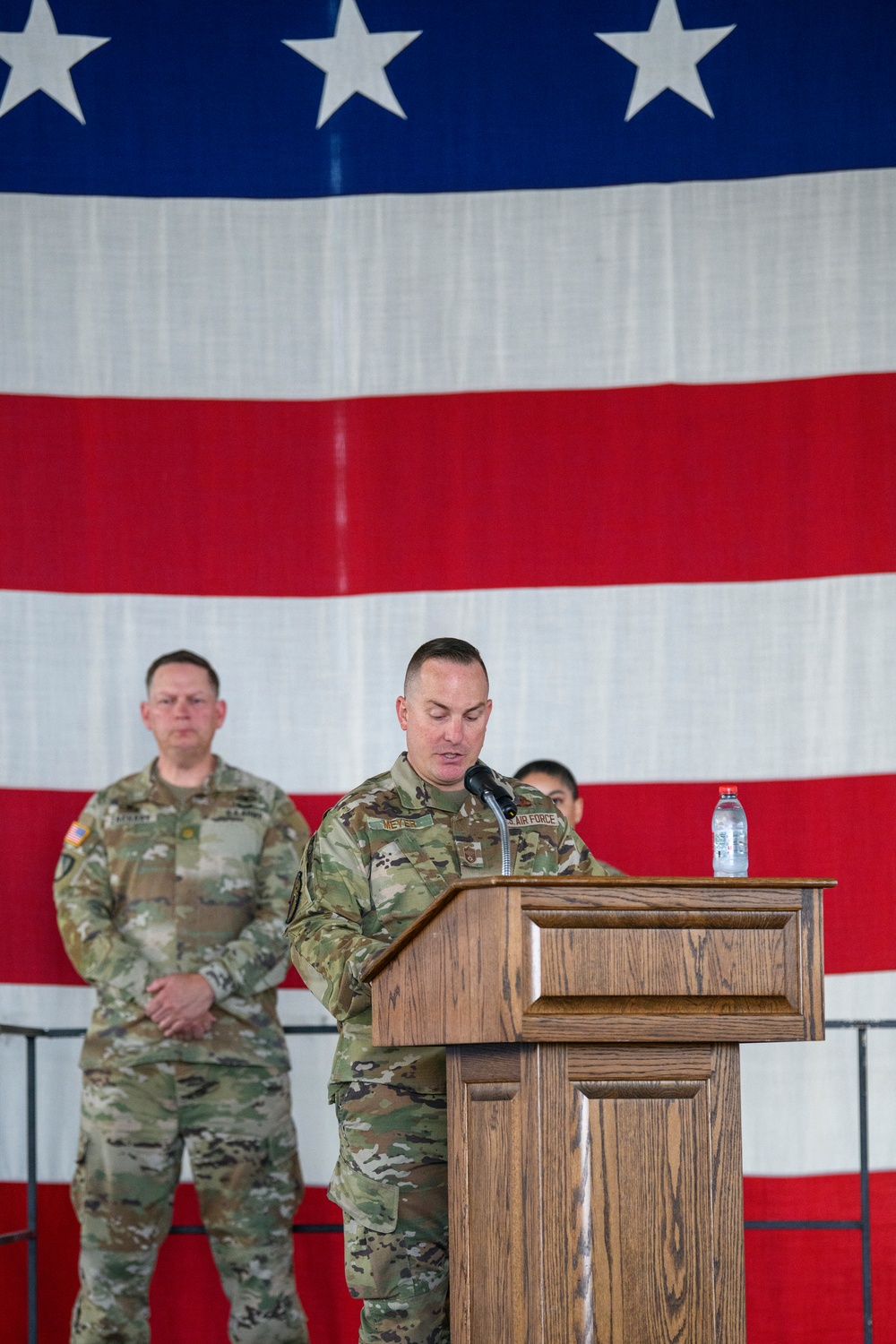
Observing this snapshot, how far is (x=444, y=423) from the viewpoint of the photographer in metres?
4.31

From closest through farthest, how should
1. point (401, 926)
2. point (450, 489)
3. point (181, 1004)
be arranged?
1. point (401, 926)
2. point (181, 1004)
3. point (450, 489)

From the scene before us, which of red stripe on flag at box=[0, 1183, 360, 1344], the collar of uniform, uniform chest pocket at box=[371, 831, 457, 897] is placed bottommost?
red stripe on flag at box=[0, 1183, 360, 1344]

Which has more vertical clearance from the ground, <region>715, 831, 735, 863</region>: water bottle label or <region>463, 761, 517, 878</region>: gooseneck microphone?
<region>463, 761, 517, 878</region>: gooseneck microphone

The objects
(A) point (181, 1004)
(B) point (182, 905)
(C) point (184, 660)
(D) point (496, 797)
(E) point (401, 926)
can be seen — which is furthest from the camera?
(C) point (184, 660)

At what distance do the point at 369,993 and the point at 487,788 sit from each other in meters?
0.36

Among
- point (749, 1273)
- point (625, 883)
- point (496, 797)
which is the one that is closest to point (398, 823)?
point (496, 797)

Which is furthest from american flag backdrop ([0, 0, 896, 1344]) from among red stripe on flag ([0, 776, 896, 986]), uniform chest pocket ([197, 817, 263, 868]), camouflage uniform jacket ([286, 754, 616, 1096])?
camouflage uniform jacket ([286, 754, 616, 1096])

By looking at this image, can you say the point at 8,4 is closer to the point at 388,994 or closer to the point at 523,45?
the point at 523,45

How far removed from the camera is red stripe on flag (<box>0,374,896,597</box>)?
4.22 meters

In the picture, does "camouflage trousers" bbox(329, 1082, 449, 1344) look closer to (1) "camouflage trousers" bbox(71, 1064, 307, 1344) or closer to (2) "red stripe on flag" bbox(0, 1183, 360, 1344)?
(1) "camouflage trousers" bbox(71, 1064, 307, 1344)

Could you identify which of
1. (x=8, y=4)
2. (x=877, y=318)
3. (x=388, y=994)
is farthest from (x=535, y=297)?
(x=388, y=994)

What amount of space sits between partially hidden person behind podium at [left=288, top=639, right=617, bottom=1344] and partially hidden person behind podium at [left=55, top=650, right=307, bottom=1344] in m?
1.13

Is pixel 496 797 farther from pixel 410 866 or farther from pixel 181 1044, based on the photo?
pixel 181 1044

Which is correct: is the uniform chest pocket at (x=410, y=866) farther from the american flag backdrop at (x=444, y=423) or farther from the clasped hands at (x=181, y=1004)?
the american flag backdrop at (x=444, y=423)
